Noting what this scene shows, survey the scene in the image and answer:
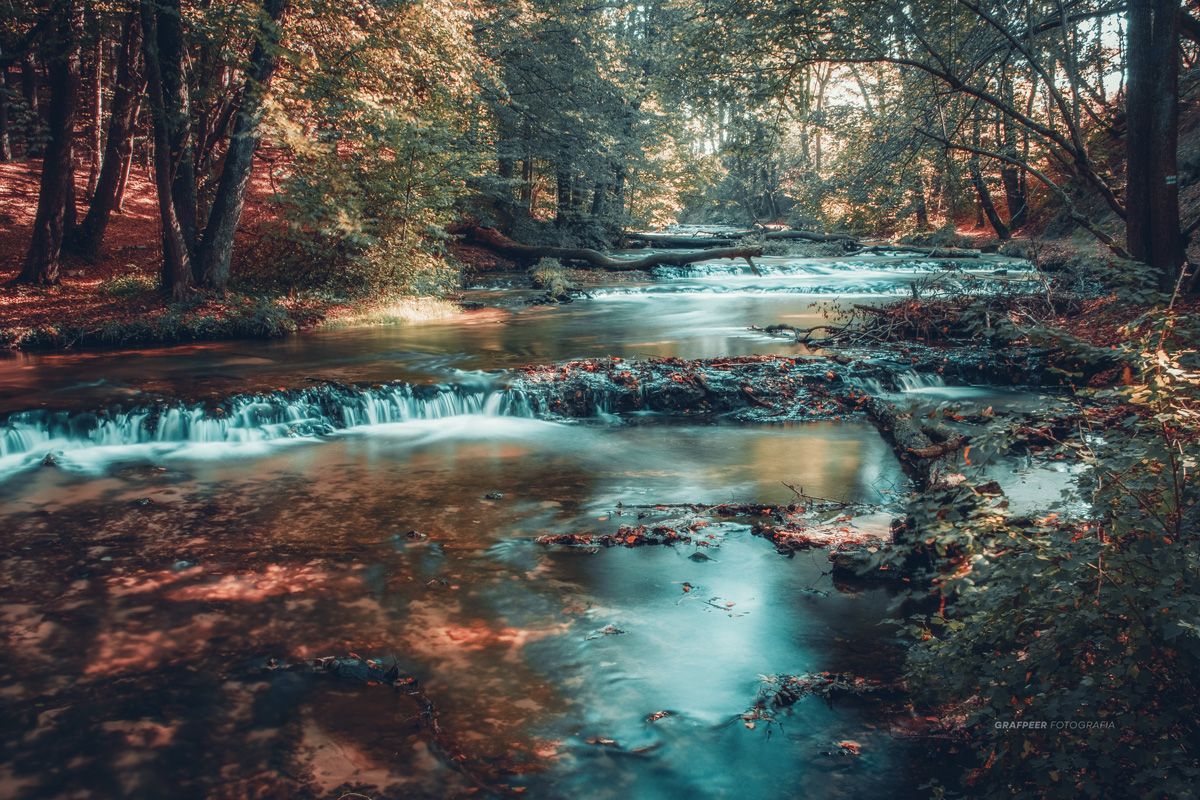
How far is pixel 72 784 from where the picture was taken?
3531 millimetres

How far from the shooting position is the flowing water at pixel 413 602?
3736mm

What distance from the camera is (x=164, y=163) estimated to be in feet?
48.8

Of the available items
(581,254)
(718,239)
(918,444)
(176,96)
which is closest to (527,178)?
(581,254)

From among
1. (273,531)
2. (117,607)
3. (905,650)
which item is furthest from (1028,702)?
(273,531)

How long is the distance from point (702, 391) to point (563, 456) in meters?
2.57

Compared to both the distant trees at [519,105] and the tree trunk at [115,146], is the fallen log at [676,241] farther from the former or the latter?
the tree trunk at [115,146]

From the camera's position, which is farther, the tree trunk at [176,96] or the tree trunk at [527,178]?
the tree trunk at [527,178]

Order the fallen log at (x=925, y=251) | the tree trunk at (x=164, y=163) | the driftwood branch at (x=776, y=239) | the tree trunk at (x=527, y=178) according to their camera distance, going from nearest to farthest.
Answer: the tree trunk at (x=164, y=163)
the fallen log at (x=925, y=251)
the tree trunk at (x=527, y=178)
the driftwood branch at (x=776, y=239)

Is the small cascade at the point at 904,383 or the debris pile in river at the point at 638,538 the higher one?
the small cascade at the point at 904,383

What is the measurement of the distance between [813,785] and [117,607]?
442 cm

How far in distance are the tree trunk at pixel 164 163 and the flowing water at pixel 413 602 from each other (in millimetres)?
5131

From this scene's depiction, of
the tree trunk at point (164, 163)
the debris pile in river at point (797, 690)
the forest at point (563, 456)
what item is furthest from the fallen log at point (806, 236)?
the debris pile in river at point (797, 690)

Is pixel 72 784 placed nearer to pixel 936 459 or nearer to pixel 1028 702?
pixel 1028 702

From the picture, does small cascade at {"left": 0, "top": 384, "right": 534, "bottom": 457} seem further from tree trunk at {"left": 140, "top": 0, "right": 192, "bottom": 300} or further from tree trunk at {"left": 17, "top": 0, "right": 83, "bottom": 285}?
tree trunk at {"left": 17, "top": 0, "right": 83, "bottom": 285}
